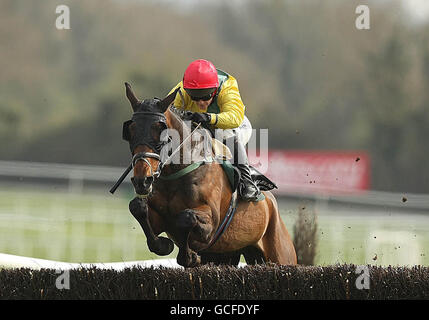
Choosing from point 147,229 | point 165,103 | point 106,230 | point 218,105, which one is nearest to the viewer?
point 165,103

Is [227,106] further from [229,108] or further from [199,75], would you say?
[199,75]

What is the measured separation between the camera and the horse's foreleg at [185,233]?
4.95m

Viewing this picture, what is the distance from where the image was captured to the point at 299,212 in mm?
7914

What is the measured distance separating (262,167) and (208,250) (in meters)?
1.01

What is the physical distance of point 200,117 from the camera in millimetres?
5129

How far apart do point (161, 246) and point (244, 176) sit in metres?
0.98

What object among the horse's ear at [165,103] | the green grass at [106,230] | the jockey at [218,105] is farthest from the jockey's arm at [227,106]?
the green grass at [106,230]

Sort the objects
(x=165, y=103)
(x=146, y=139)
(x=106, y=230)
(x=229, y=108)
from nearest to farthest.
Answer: (x=146, y=139), (x=165, y=103), (x=229, y=108), (x=106, y=230)

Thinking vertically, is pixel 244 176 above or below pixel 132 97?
below

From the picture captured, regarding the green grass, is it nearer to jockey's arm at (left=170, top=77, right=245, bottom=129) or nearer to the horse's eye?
→ jockey's arm at (left=170, top=77, right=245, bottom=129)

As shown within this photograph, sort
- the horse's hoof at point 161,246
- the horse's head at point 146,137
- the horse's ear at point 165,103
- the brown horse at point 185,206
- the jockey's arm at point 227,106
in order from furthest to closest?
the jockey's arm at point 227,106
the horse's hoof at point 161,246
the horse's ear at point 165,103
the brown horse at point 185,206
the horse's head at point 146,137

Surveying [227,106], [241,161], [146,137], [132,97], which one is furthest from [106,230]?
[146,137]

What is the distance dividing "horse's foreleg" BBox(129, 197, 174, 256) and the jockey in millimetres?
740

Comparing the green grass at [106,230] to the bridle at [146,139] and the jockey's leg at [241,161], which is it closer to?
the jockey's leg at [241,161]
